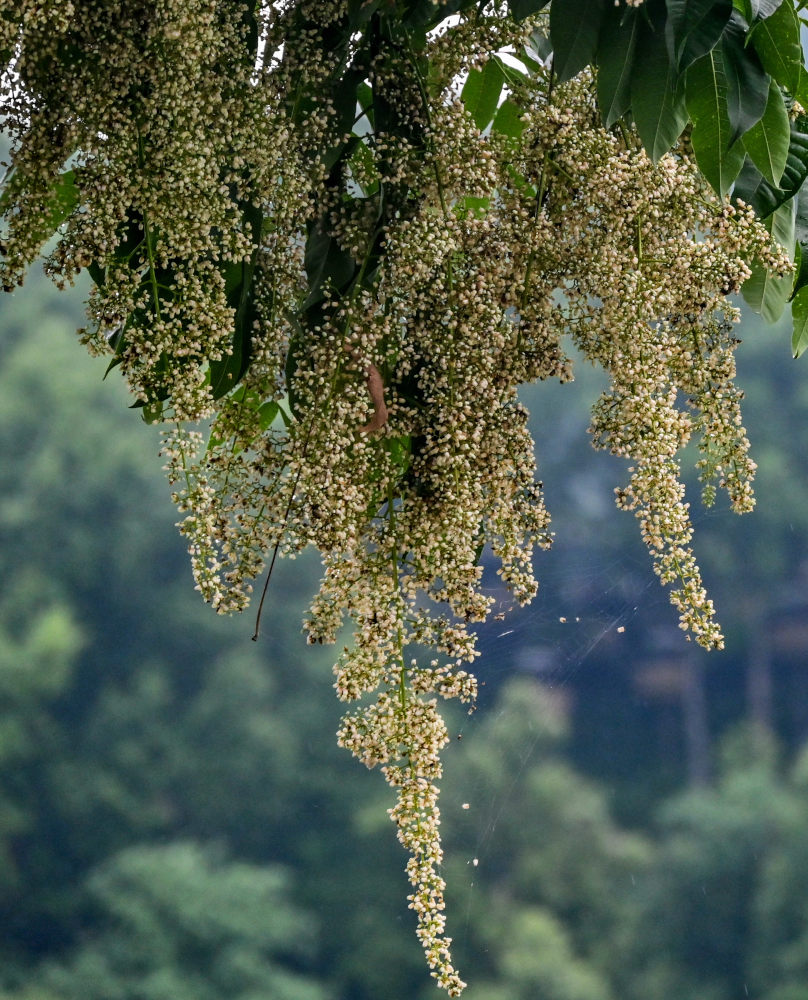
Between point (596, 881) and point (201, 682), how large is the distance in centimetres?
128

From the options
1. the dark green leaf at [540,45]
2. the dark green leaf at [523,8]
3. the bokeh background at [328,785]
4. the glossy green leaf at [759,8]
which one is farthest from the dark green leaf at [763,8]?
the bokeh background at [328,785]

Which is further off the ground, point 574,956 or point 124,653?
point 124,653

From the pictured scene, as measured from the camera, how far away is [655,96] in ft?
1.97

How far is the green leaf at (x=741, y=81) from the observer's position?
579 mm

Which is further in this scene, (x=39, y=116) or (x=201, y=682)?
(x=201, y=682)

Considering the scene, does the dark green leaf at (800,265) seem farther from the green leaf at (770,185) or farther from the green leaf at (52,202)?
the green leaf at (52,202)

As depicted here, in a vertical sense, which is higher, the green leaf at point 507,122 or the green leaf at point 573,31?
the green leaf at point 507,122

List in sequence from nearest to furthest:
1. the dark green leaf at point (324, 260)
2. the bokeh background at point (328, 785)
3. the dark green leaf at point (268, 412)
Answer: the dark green leaf at point (324, 260) < the dark green leaf at point (268, 412) < the bokeh background at point (328, 785)

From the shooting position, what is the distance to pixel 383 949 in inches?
133

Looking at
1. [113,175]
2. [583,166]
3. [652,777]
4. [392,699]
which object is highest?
[652,777]

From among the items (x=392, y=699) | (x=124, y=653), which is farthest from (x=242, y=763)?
(x=392, y=699)

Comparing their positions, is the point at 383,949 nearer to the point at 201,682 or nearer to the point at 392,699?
the point at 201,682

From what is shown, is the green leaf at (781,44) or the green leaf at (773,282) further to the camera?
the green leaf at (773,282)

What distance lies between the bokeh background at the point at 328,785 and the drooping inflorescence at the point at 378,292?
2.39m
